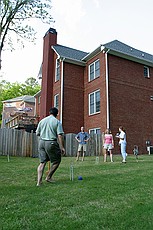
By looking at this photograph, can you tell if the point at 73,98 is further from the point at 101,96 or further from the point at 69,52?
the point at 69,52

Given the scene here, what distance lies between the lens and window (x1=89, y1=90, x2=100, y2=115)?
781 inches

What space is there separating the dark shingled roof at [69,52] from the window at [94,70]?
164 centimetres

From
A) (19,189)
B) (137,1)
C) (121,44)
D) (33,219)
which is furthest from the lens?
(121,44)

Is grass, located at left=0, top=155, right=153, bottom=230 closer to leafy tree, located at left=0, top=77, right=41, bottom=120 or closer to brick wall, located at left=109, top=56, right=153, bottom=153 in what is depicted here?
brick wall, located at left=109, top=56, right=153, bottom=153

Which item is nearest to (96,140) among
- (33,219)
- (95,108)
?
(95,108)

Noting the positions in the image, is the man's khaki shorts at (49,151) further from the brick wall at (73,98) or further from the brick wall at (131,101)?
the brick wall at (73,98)

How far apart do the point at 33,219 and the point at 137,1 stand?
1241 centimetres

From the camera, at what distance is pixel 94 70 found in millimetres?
20859

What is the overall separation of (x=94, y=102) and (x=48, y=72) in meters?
5.93

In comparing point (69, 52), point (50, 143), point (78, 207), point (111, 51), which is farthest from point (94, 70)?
point (78, 207)

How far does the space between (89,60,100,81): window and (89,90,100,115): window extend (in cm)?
150

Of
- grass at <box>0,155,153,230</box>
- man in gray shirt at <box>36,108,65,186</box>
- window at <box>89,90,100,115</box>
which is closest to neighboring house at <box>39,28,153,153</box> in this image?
window at <box>89,90,100,115</box>

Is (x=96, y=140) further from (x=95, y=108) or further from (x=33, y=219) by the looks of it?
(x=33, y=219)

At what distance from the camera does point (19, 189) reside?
17.0 feet
